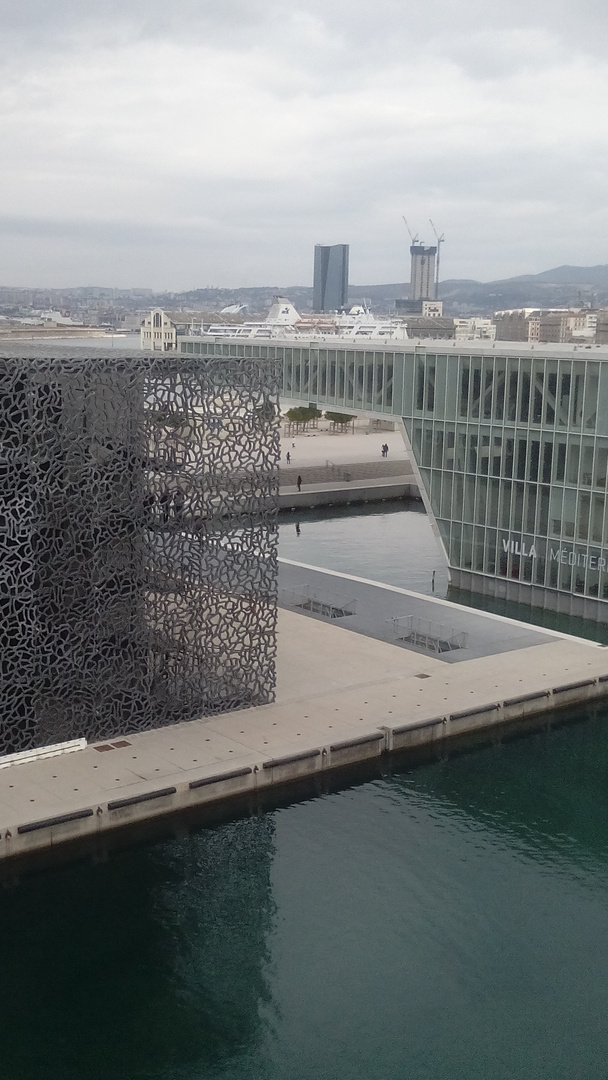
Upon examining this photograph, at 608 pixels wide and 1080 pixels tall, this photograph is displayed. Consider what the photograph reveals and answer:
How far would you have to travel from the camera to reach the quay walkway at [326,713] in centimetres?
2633

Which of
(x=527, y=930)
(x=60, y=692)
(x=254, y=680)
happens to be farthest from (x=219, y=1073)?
(x=254, y=680)

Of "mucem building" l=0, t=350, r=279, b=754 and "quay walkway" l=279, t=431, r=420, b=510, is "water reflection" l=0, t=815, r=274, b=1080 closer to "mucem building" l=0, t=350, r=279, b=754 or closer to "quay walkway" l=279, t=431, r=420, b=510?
"mucem building" l=0, t=350, r=279, b=754

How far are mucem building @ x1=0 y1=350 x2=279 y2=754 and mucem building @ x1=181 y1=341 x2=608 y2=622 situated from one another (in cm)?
1559

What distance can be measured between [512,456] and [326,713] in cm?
1776

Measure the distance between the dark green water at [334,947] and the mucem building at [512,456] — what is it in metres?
16.5

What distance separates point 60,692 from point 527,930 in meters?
12.6

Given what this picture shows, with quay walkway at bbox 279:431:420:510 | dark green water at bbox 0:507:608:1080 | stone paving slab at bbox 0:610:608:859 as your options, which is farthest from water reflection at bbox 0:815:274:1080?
quay walkway at bbox 279:431:420:510

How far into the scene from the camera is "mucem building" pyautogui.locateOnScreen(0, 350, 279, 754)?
27.6 m

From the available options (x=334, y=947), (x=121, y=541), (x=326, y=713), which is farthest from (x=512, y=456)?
(x=334, y=947)

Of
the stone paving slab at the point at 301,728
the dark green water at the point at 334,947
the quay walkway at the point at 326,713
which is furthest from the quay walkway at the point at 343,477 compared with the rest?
the dark green water at the point at 334,947

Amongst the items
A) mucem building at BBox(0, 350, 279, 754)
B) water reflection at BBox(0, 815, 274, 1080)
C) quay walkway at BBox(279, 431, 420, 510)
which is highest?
mucem building at BBox(0, 350, 279, 754)

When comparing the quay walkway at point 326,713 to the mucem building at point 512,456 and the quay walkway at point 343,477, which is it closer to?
the mucem building at point 512,456

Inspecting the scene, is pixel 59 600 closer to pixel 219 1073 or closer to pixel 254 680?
pixel 254 680

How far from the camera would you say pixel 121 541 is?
2955 cm
